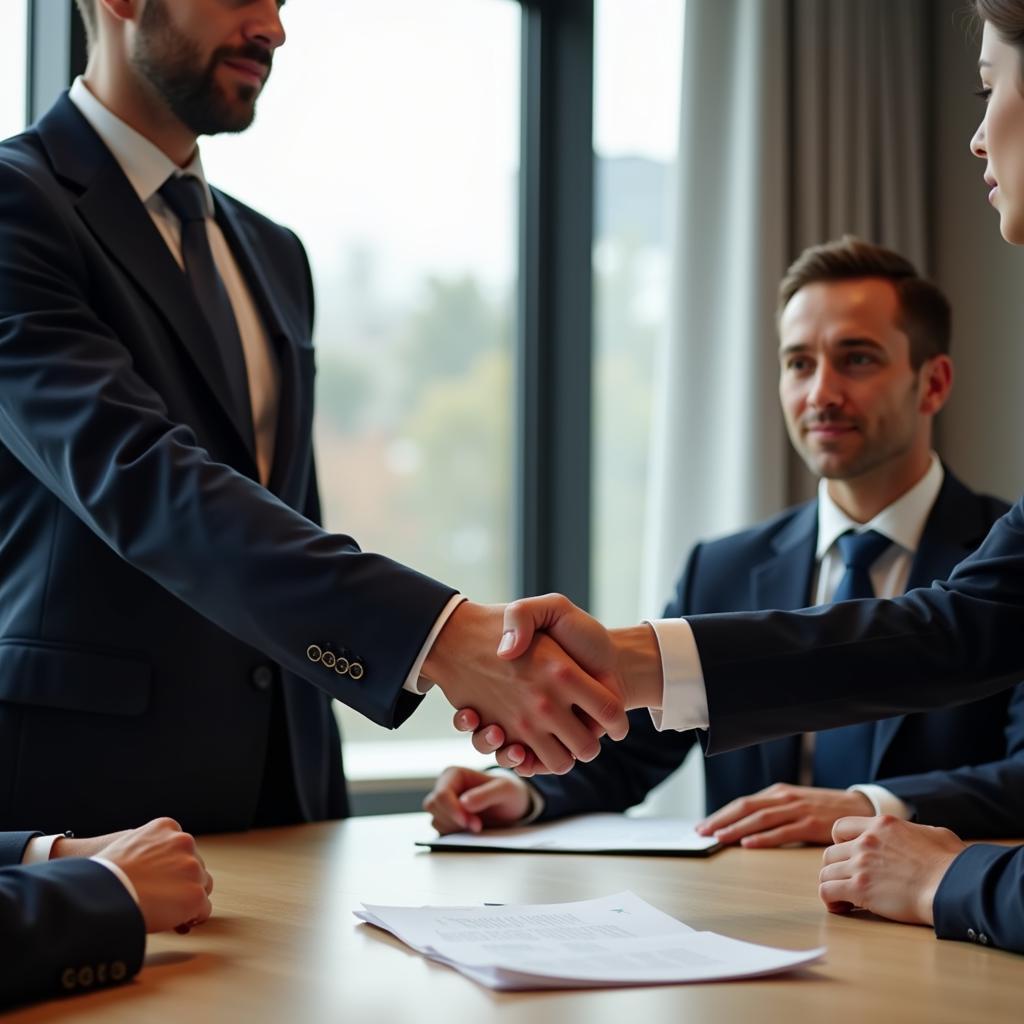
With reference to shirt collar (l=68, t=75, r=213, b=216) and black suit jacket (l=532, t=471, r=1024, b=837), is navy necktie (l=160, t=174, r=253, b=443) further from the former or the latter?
black suit jacket (l=532, t=471, r=1024, b=837)

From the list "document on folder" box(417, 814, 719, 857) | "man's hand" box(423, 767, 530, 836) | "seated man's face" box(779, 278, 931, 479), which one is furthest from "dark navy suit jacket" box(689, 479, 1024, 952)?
"seated man's face" box(779, 278, 931, 479)

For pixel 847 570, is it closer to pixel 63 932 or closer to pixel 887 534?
pixel 887 534

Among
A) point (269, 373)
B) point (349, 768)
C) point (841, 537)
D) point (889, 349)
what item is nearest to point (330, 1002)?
point (269, 373)

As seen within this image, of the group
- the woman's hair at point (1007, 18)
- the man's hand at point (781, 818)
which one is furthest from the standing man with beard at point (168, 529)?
the woman's hair at point (1007, 18)

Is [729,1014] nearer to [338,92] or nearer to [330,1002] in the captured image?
[330,1002]

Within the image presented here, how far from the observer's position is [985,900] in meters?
1.29

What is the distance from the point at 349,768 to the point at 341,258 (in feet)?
4.10

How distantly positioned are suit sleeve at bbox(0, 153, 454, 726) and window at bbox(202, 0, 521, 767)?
160 cm

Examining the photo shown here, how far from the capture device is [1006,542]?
174 centimetres

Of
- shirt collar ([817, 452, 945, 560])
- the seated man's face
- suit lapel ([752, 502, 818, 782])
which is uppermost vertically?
the seated man's face

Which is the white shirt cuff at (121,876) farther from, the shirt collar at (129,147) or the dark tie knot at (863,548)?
the dark tie knot at (863,548)

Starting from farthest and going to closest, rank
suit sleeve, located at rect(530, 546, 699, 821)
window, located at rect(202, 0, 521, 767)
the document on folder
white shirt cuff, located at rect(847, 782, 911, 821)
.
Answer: window, located at rect(202, 0, 521, 767) < suit sleeve, located at rect(530, 546, 699, 821) < white shirt cuff, located at rect(847, 782, 911, 821) < the document on folder

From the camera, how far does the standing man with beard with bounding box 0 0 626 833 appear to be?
5.41 feet

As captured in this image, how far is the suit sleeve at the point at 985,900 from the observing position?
1.26 m
